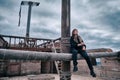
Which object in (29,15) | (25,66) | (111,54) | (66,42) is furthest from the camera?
(29,15)

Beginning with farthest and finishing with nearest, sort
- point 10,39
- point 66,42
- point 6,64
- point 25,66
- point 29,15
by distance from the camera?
1. point 29,15
2. point 25,66
3. point 6,64
4. point 10,39
5. point 66,42

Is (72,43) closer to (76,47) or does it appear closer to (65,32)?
(76,47)

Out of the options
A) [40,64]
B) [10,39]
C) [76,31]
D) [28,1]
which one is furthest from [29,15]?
[76,31]

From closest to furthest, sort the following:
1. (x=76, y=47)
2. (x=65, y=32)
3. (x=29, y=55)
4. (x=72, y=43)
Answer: (x=29, y=55) < (x=65, y=32) < (x=72, y=43) < (x=76, y=47)

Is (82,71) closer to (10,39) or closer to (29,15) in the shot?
(10,39)

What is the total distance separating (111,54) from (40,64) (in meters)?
12.9

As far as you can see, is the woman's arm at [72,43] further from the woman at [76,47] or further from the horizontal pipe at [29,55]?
the horizontal pipe at [29,55]

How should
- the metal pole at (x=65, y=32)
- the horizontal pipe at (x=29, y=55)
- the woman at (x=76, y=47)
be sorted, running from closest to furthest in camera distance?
the horizontal pipe at (x=29, y=55) < the metal pole at (x=65, y=32) < the woman at (x=76, y=47)

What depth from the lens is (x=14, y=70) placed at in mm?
14477

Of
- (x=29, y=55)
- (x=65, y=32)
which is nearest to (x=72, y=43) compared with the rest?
(x=65, y=32)

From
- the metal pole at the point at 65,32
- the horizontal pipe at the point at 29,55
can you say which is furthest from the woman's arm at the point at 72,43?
the horizontal pipe at the point at 29,55

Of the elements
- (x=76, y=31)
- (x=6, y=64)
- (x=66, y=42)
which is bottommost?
(x=6, y=64)

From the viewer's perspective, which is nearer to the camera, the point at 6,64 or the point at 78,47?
the point at 78,47

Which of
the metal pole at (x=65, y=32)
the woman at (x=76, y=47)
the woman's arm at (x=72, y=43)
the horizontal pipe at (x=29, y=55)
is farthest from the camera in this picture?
the woman's arm at (x=72, y=43)
